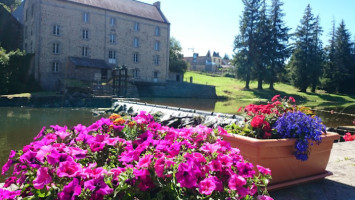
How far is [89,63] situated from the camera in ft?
114

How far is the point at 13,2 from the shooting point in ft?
176

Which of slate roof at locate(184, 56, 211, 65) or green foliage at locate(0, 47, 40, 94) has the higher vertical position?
slate roof at locate(184, 56, 211, 65)

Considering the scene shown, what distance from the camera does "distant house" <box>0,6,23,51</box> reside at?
120ft

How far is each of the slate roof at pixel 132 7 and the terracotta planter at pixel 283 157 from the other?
36479 mm

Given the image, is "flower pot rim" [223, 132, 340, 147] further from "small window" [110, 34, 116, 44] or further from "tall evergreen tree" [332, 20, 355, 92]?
"tall evergreen tree" [332, 20, 355, 92]

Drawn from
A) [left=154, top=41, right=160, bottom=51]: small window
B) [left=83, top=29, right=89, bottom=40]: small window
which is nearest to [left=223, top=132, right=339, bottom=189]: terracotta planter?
[left=83, top=29, right=89, bottom=40]: small window

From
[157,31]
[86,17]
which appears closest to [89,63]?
[86,17]

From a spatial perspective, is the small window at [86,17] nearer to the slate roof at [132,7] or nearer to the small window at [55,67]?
the slate roof at [132,7]

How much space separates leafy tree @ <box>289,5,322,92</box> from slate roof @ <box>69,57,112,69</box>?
2963cm

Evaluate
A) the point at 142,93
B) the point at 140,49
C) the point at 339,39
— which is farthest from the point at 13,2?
the point at 339,39

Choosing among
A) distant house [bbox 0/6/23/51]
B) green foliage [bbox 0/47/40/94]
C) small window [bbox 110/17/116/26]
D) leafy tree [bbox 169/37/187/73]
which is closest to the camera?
green foliage [bbox 0/47/40/94]

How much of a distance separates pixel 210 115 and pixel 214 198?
8.89m

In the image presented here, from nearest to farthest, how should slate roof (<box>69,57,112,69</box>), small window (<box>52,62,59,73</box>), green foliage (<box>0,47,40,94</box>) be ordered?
green foliage (<box>0,47,40,94</box>) → slate roof (<box>69,57,112,69</box>) → small window (<box>52,62,59,73</box>)

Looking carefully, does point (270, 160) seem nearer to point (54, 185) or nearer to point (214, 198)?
point (214, 198)
